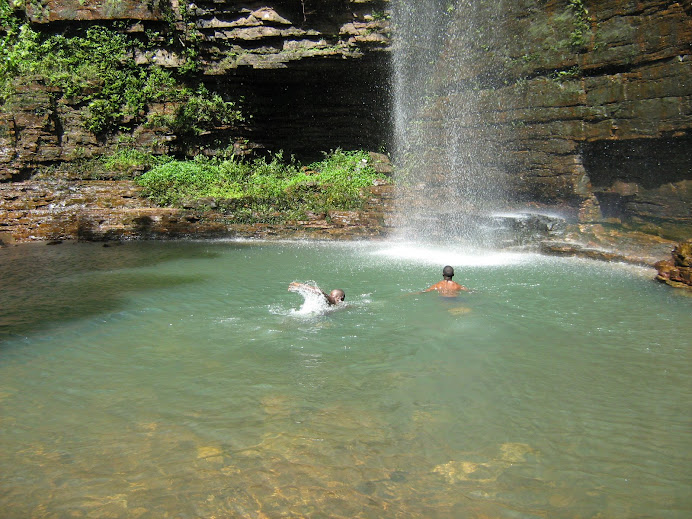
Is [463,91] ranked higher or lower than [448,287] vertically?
higher

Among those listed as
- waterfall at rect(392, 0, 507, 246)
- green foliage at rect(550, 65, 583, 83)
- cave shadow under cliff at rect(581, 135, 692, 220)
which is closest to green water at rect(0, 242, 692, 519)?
cave shadow under cliff at rect(581, 135, 692, 220)

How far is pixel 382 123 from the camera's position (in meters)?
20.1

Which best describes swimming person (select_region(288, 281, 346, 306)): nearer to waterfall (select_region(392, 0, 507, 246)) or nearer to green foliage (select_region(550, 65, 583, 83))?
waterfall (select_region(392, 0, 507, 246))

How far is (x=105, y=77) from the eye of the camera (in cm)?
1888

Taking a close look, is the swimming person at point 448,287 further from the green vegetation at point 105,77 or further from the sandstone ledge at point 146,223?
the green vegetation at point 105,77

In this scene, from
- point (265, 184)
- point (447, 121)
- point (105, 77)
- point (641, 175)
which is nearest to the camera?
point (641, 175)

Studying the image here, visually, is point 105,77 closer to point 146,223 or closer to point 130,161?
point 130,161

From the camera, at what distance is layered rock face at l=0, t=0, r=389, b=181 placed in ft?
54.7

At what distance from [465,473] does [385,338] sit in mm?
2833

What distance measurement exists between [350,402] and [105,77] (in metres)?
18.2

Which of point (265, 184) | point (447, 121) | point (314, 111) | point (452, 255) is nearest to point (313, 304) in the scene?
point (452, 255)

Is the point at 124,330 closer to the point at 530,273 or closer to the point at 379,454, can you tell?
the point at 379,454

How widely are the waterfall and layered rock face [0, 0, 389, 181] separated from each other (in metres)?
1.22

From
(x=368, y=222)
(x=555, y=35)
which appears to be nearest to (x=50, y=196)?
(x=368, y=222)
